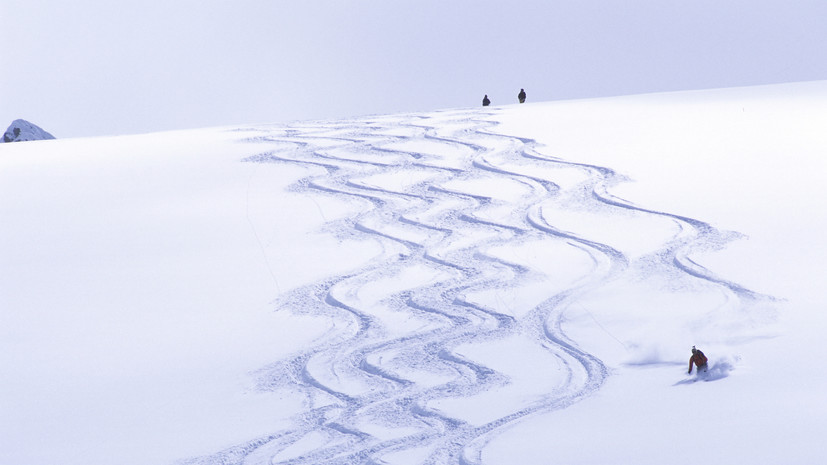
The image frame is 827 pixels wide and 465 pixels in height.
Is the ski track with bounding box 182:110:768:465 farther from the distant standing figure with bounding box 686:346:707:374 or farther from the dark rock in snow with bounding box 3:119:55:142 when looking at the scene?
the dark rock in snow with bounding box 3:119:55:142

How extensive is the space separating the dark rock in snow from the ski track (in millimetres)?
24175

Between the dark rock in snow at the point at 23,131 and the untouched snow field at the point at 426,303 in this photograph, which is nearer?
the untouched snow field at the point at 426,303

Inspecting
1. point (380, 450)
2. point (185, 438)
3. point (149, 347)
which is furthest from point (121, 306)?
point (380, 450)

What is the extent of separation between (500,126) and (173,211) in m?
6.58

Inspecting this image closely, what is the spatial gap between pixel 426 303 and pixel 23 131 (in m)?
32.5

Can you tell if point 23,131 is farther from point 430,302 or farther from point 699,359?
point 699,359

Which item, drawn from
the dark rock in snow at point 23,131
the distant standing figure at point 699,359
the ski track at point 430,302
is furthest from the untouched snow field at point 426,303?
the dark rock in snow at point 23,131

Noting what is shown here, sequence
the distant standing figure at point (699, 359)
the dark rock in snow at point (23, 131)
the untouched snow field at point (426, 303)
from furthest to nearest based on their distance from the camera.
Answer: the dark rock in snow at point (23, 131), the distant standing figure at point (699, 359), the untouched snow field at point (426, 303)

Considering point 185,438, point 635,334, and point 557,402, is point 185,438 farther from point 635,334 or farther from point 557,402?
point 635,334

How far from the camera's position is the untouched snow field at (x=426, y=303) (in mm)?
7461

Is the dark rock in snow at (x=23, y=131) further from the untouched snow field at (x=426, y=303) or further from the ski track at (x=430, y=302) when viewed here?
the ski track at (x=430, y=302)

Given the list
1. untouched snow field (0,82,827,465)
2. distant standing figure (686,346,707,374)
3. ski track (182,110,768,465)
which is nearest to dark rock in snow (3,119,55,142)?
untouched snow field (0,82,827,465)

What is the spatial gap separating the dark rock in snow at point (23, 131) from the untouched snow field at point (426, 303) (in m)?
22.3

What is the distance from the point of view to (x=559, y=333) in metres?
9.03
